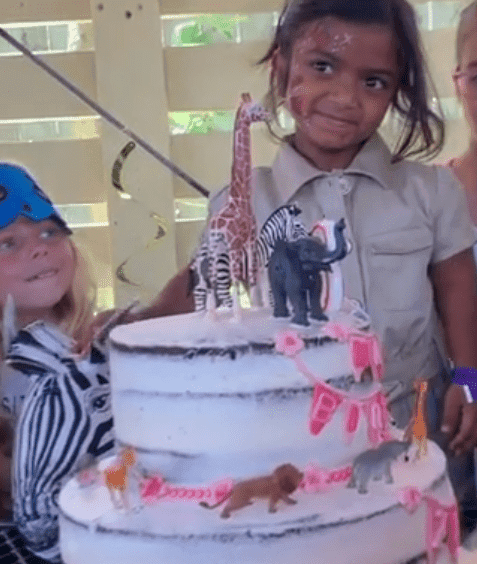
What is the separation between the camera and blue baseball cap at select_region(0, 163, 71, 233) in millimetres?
898

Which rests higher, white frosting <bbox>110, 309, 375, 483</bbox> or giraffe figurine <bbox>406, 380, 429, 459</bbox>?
white frosting <bbox>110, 309, 375, 483</bbox>

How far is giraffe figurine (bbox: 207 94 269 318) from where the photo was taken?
0.71m

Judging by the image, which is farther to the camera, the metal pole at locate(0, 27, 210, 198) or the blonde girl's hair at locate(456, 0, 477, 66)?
the metal pole at locate(0, 27, 210, 198)

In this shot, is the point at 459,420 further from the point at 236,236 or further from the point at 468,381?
the point at 236,236

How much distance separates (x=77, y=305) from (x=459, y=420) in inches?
17.3

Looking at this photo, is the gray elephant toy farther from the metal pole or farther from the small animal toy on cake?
the metal pole

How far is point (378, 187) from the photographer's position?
1.02 meters

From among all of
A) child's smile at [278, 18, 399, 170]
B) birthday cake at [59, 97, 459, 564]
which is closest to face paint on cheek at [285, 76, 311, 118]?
child's smile at [278, 18, 399, 170]

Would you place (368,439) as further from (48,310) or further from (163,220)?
(163,220)

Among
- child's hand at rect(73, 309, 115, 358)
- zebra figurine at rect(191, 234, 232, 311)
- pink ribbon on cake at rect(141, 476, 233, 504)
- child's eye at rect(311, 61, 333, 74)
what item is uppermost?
child's eye at rect(311, 61, 333, 74)

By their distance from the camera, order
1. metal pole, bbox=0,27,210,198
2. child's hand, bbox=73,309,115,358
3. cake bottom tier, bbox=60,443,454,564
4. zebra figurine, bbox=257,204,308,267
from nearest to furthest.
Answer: cake bottom tier, bbox=60,443,454,564, zebra figurine, bbox=257,204,308,267, child's hand, bbox=73,309,115,358, metal pole, bbox=0,27,210,198

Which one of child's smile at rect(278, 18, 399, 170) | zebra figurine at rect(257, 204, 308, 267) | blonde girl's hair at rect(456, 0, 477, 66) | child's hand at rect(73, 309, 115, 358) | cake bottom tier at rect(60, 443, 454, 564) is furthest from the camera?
blonde girl's hair at rect(456, 0, 477, 66)

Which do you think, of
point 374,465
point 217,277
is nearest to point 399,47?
point 217,277

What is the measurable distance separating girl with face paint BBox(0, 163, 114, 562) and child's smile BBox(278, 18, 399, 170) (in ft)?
1.02
